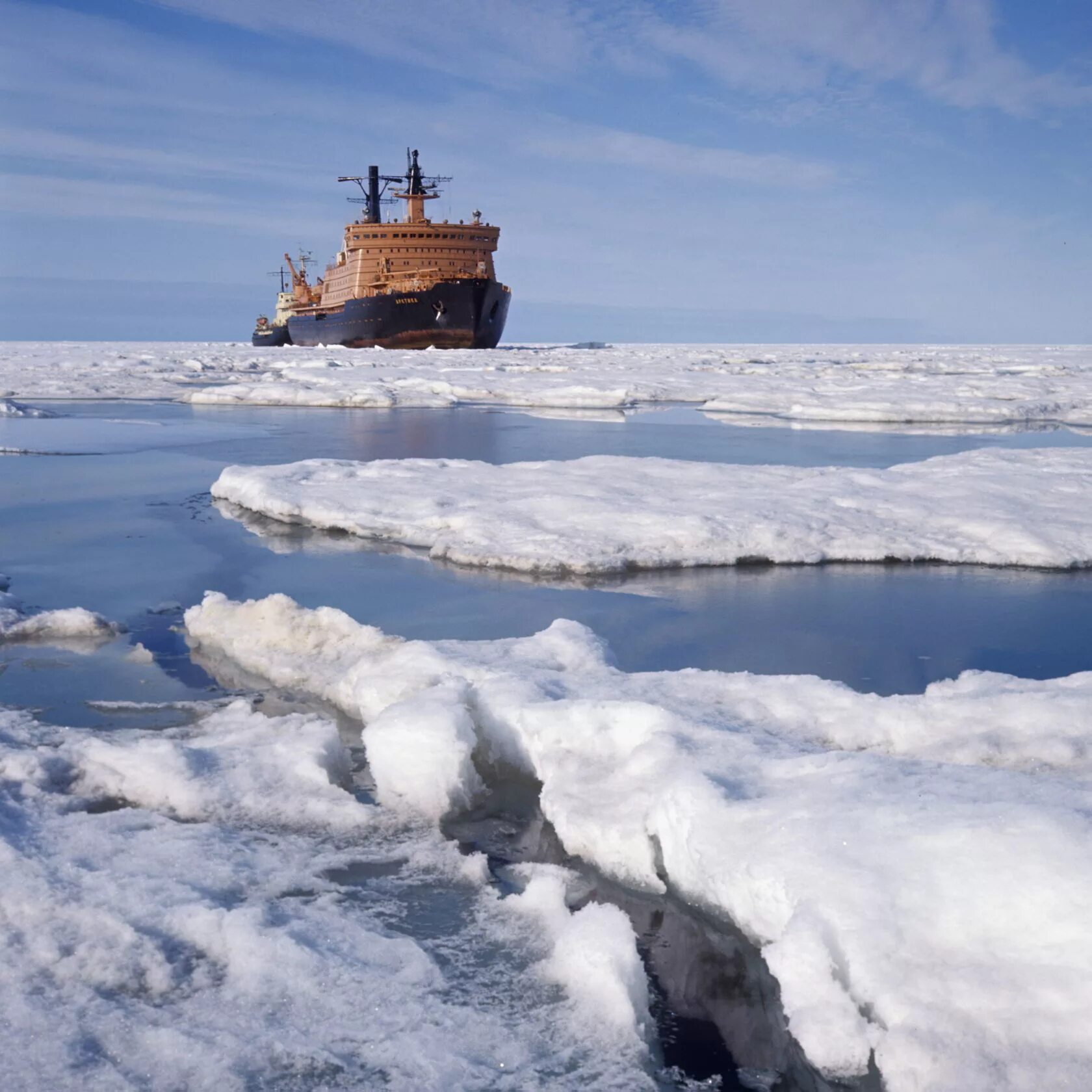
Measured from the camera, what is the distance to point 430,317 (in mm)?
40406

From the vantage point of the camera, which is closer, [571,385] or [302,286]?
[571,385]

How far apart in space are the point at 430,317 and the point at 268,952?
3946cm

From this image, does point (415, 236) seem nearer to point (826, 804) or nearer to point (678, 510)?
point (678, 510)

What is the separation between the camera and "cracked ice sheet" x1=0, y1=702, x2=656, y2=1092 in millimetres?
2041

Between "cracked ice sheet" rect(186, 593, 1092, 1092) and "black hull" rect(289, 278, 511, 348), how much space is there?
36614 mm

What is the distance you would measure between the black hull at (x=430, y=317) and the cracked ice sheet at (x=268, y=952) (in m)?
37.8

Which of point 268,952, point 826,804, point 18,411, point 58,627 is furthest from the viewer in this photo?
point 18,411

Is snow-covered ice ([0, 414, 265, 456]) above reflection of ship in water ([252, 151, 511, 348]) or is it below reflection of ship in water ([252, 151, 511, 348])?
below

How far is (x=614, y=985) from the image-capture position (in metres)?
2.24

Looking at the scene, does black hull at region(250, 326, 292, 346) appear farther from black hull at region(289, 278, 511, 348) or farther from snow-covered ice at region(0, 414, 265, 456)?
snow-covered ice at region(0, 414, 265, 456)

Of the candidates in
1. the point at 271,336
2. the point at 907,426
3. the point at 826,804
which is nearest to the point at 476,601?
the point at 826,804

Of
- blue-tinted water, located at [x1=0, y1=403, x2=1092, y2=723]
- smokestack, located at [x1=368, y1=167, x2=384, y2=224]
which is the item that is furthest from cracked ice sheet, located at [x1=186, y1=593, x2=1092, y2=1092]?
smokestack, located at [x1=368, y1=167, x2=384, y2=224]

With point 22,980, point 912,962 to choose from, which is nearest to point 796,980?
point 912,962

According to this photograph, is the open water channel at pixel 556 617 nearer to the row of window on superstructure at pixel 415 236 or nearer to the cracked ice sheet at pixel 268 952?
the cracked ice sheet at pixel 268 952
